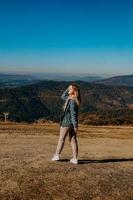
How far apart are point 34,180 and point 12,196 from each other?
138 cm

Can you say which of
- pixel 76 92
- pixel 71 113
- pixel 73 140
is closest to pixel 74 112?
pixel 71 113

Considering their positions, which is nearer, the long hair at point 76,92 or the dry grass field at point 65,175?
the dry grass field at point 65,175

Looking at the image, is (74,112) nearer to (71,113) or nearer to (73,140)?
(71,113)

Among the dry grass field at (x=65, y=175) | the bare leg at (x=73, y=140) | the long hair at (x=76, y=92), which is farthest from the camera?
the bare leg at (x=73, y=140)

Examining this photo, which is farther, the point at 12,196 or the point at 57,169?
the point at 57,169

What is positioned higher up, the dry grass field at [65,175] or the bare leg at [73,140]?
the bare leg at [73,140]

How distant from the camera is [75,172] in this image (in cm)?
1345

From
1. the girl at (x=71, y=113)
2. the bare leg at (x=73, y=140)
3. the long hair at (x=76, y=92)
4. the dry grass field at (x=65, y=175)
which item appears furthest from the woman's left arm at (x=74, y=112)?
the dry grass field at (x=65, y=175)


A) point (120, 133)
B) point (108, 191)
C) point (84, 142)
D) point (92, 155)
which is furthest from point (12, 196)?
point (120, 133)

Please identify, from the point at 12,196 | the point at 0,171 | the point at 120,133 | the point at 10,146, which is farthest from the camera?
the point at 120,133

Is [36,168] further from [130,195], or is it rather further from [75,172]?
[130,195]

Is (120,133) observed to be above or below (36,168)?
below

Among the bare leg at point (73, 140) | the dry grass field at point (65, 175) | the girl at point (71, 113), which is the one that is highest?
the girl at point (71, 113)

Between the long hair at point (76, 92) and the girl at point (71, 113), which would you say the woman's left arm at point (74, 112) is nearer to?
the girl at point (71, 113)
